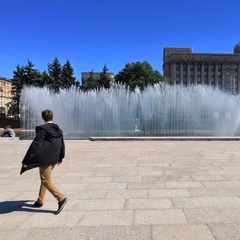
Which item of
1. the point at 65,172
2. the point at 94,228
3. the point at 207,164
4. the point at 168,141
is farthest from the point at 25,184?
the point at 168,141

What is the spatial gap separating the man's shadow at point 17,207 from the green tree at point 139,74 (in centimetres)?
5611

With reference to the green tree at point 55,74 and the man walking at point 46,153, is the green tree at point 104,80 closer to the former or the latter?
the green tree at point 55,74

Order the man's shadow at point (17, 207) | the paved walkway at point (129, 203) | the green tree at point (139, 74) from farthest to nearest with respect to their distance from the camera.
→ the green tree at point (139, 74) < the man's shadow at point (17, 207) < the paved walkway at point (129, 203)

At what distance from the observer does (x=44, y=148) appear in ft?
14.0

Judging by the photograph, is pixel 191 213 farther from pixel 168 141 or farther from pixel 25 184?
pixel 168 141

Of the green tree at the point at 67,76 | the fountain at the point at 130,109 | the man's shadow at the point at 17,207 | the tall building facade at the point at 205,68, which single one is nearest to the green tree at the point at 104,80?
the green tree at the point at 67,76

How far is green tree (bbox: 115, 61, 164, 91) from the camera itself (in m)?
62.0

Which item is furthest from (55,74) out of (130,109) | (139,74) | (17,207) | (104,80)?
(17,207)

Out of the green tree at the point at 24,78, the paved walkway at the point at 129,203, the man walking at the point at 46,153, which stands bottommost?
the paved walkway at the point at 129,203

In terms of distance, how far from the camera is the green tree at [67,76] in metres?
49.4

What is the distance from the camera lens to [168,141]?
1500cm

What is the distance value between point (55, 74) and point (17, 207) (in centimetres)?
4616

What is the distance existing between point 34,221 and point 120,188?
2114 mm

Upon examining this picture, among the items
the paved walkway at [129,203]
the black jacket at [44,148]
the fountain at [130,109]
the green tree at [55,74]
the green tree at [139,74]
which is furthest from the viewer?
the green tree at [139,74]
